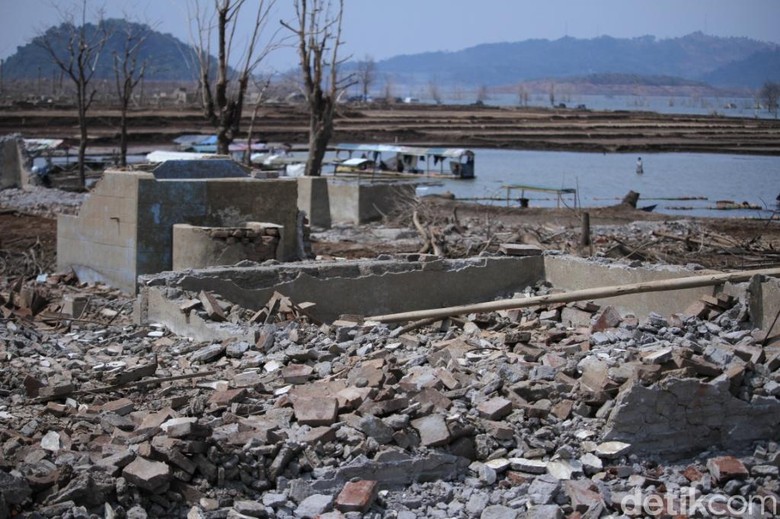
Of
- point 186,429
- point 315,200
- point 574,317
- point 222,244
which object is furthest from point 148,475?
point 315,200

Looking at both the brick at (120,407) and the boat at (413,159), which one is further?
the boat at (413,159)

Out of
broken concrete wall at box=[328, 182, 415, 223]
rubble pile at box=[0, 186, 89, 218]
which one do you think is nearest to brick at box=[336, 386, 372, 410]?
broken concrete wall at box=[328, 182, 415, 223]

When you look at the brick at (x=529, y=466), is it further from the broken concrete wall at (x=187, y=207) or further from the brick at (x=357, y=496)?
the broken concrete wall at (x=187, y=207)

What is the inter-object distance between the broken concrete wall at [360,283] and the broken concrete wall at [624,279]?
38cm

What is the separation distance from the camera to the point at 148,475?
597cm

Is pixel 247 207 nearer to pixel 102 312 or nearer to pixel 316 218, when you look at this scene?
pixel 102 312

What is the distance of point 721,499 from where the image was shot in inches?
264

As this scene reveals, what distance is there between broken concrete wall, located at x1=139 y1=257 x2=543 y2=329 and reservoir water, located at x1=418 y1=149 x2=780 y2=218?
13905 mm

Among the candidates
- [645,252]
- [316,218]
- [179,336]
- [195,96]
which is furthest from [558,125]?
[179,336]

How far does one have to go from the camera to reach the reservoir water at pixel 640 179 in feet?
104

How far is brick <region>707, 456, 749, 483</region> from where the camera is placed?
688 cm

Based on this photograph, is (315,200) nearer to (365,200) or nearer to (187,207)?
(365,200)

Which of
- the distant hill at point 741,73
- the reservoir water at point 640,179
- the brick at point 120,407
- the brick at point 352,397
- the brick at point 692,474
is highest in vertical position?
the distant hill at point 741,73

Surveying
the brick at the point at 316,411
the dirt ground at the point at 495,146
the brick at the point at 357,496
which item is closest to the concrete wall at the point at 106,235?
the dirt ground at the point at 495,146
